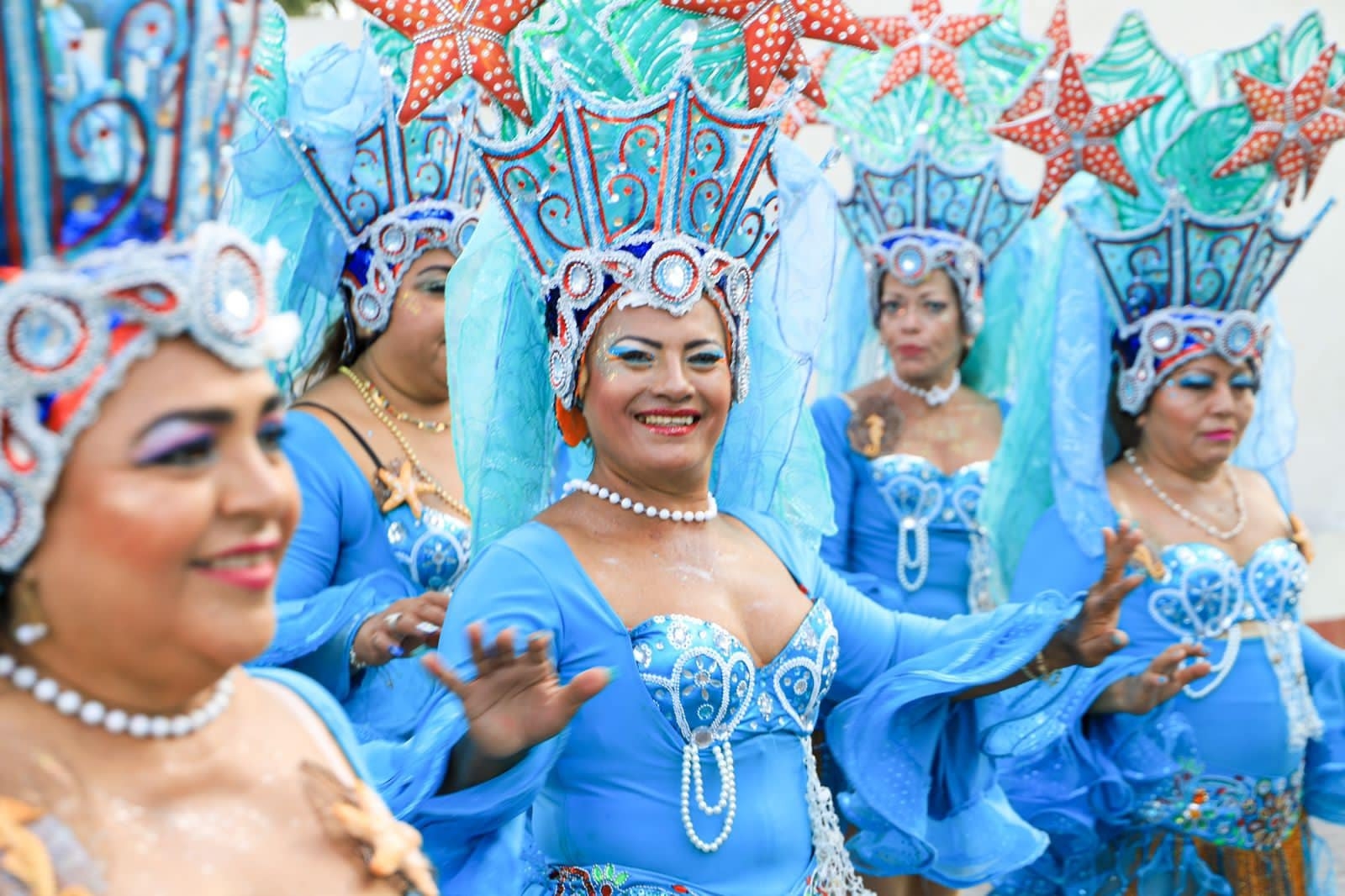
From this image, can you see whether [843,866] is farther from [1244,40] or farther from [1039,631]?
[1244,40]

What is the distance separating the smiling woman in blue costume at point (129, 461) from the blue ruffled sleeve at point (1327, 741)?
11.7 feet

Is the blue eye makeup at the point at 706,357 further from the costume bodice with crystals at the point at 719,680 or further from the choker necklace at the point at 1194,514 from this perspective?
the choker necklace at the point at 1194,514

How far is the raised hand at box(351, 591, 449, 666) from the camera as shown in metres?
3.44

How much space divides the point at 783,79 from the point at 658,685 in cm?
147

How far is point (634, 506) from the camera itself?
3.13 m

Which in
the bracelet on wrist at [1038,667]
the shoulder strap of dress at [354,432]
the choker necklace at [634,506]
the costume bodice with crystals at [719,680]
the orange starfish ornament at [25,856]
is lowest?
the bracelet on wrist at [1038,667]

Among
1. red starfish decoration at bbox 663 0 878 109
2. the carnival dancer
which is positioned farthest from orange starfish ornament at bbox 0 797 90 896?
the carnival dancer

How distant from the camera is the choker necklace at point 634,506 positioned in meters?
3.13

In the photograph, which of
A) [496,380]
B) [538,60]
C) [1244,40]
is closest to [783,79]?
[538,60]

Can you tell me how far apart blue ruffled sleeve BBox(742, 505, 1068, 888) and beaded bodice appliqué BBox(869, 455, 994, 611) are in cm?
201

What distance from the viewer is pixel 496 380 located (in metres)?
3.32

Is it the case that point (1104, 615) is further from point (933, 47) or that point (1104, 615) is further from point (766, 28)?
point (933, 47)

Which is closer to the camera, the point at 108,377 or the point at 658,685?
the point at 108,377

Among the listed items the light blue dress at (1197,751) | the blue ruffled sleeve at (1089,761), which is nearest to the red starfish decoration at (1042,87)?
the light blue dress at (1197,751)
